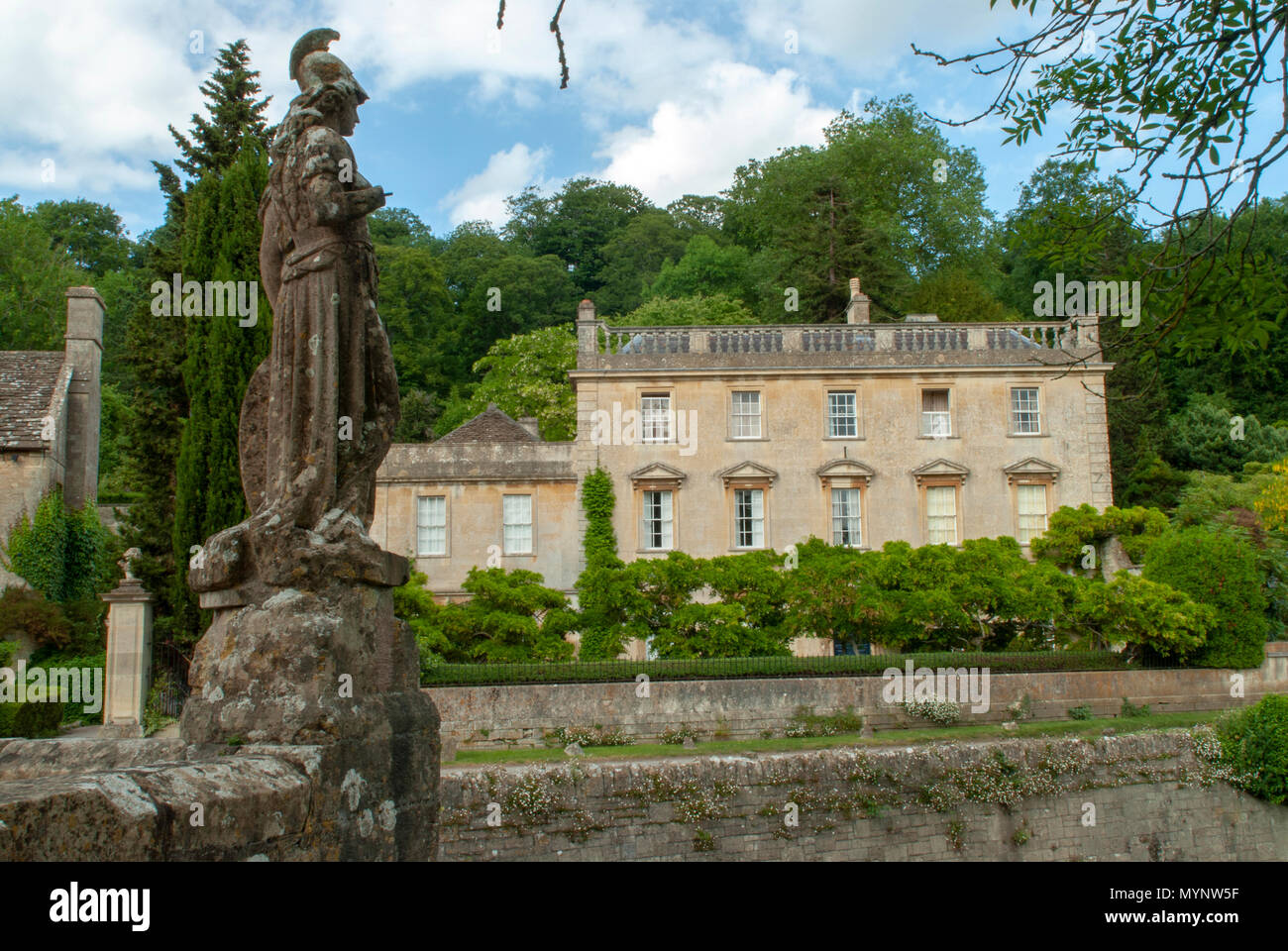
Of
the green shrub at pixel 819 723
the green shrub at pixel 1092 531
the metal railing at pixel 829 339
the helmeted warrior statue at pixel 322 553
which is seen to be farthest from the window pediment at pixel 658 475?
the helmeted warrior statue at pixel 322 553

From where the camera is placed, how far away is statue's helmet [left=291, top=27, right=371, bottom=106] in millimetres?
5652

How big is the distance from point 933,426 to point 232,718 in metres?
29.6

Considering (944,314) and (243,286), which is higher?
(944,314)

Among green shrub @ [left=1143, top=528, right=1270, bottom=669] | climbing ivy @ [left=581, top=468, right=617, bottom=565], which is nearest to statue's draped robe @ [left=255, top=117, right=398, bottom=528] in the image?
green shrub @ [left=1143, top=528, right=1270, bottom=669]

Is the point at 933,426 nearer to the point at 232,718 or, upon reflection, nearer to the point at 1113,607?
the point at 1113,607

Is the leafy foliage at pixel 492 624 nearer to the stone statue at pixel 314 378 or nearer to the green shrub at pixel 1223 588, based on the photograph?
the green shrub at pixel 1223 588

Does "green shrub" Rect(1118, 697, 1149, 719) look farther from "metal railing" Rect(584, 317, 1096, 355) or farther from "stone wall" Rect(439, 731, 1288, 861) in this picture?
"metal railing" Rect(584, 317, 1096, 355)

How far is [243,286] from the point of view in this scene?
64.3ft

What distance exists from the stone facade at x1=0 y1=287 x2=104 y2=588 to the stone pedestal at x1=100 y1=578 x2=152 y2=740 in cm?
686

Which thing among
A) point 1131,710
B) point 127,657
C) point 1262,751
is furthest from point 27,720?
point 1262,751

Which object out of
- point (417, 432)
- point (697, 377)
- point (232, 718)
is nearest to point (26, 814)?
point (232, 718)

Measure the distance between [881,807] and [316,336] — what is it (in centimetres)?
1187

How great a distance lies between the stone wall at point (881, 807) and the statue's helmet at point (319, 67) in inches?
354

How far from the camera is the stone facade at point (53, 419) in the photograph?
81.4ft
